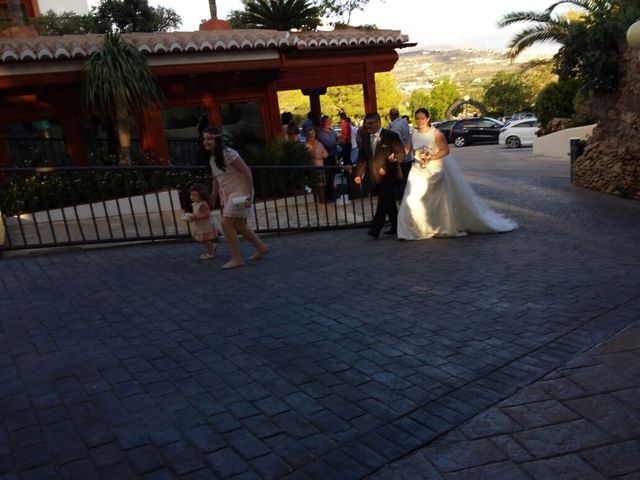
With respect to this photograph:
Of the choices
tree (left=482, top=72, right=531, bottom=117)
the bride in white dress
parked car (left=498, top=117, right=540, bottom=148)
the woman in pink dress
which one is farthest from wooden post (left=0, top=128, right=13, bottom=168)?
tree (left=482, top=72, right=531, bottom=117)

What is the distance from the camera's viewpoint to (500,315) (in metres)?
4.61

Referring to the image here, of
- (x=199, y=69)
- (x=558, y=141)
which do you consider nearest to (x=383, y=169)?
(x=199, y=69)

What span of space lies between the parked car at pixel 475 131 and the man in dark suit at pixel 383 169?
2354cm

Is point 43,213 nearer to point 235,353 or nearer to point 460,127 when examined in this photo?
point 235,353

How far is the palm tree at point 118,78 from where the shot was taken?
31.9 ft

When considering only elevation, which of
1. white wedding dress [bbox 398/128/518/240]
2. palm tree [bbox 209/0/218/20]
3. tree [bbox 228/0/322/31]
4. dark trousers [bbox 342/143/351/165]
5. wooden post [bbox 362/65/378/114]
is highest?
palm tree [bbox 209/0/218/20]

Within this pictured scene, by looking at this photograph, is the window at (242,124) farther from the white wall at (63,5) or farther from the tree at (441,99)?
the tree at (441,99)

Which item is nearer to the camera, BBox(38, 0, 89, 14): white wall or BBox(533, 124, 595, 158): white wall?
BBox(533, 124, 595, 158): white wall

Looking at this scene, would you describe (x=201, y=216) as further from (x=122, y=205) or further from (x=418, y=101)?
(x=418, y=101)

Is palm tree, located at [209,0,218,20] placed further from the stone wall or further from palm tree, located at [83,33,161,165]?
the stone wall

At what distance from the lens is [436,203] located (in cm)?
776

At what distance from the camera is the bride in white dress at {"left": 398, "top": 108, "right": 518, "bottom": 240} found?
25.1 feet

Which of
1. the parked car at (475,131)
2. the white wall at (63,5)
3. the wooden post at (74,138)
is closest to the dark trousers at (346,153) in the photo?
the wooden post at (74,138)

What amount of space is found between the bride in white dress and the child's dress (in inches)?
104
